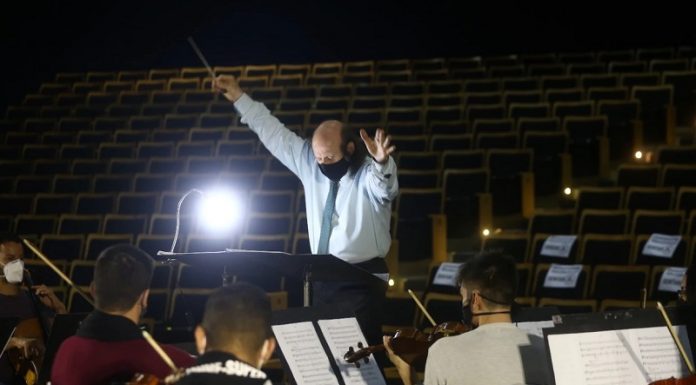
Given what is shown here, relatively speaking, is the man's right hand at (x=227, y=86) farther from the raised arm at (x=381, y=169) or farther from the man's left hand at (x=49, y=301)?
the man's left hand at (x=49, y=301)

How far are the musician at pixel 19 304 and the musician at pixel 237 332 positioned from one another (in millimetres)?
1850

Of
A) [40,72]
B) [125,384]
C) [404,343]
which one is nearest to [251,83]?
[40,72]

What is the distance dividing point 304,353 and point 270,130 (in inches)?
44.7

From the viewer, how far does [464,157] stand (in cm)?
708

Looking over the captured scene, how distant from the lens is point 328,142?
3.22 m

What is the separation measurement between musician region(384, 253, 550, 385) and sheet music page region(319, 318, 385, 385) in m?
0.38

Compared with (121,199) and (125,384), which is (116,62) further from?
(125,384)

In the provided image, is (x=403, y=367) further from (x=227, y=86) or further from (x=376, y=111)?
(x=376, y=111)

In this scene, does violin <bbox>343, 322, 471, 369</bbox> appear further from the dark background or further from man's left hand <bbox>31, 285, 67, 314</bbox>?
the dark background

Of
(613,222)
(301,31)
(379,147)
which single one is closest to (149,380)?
(379,147)

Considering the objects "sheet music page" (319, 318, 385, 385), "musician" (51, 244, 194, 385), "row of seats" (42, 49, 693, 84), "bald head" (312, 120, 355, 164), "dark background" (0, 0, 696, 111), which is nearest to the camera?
"musician" (51, 244, 194, 385)

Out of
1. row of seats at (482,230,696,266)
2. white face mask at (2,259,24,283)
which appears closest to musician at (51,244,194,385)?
white face mask at (2,259,24,283)

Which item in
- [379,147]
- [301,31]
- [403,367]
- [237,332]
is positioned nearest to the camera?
[237,332]

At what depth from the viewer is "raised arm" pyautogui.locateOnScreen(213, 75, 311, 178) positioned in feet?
11.5
